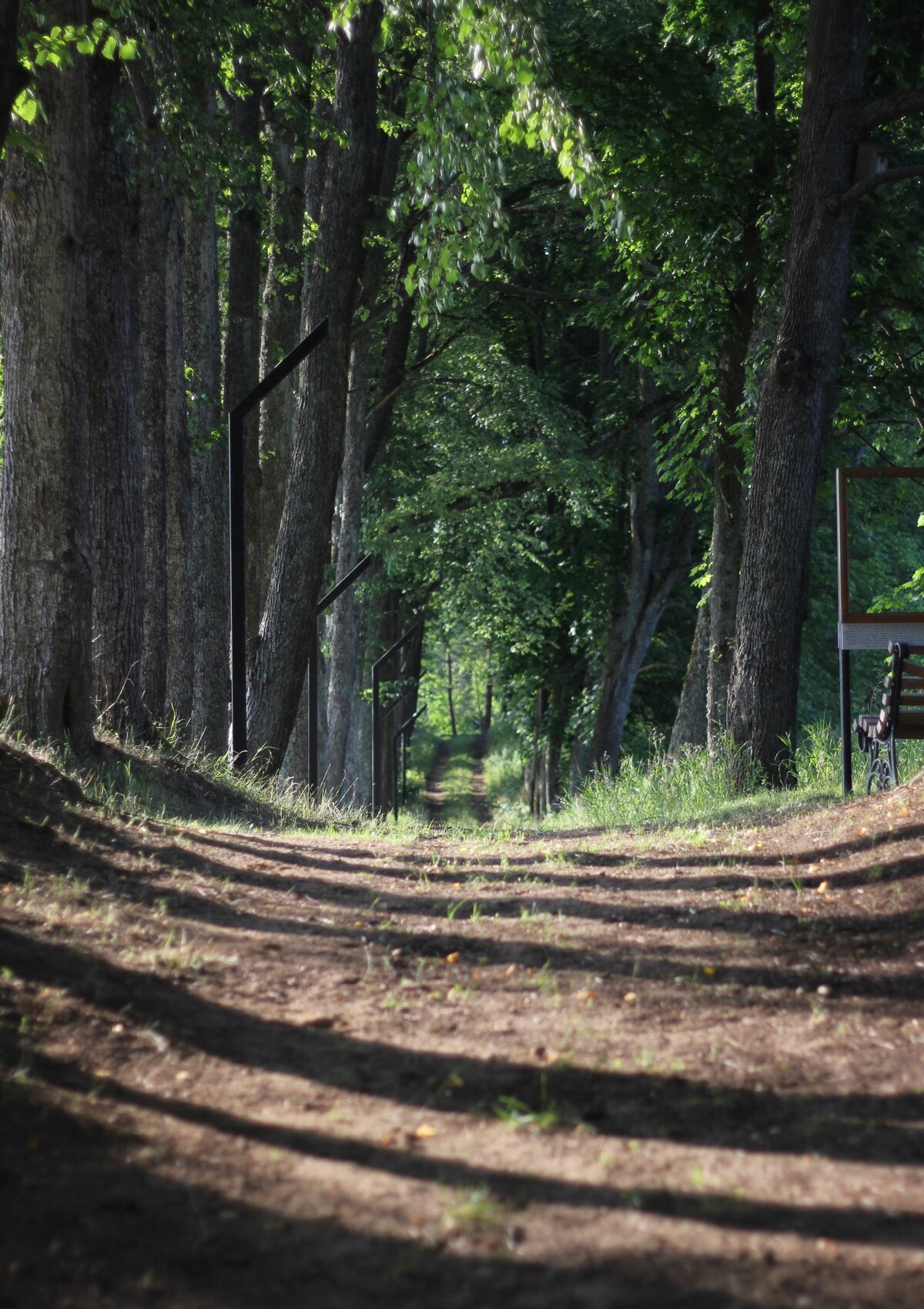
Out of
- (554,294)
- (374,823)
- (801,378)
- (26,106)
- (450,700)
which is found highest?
(554,294)

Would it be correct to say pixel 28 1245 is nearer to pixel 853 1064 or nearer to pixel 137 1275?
pixel 137 1275

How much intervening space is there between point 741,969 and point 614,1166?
1.64 m

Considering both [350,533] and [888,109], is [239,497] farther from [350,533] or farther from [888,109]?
[350,533]

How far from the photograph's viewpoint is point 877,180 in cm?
928

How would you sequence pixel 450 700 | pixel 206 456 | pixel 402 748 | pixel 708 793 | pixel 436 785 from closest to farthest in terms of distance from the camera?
pixel 708 793, pixel 206 456, pixel 402 748, pixel 436 785, pixel 450 700

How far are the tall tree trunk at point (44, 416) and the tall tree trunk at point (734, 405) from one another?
5.76 m

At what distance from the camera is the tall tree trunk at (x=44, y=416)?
23.4 ft

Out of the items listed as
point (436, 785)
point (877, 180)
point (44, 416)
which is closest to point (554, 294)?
point (877, 180)

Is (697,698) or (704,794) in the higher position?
(697,698)

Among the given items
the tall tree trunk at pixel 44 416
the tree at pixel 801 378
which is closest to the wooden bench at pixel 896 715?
the tree at pixel 801 378

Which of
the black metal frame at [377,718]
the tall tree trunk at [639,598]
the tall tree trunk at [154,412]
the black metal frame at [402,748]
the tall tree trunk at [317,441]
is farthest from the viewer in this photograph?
the black metal frame at [402,748]

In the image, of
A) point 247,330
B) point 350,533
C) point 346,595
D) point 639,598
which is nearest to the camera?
point 247,330

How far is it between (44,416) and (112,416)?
196 centimetres

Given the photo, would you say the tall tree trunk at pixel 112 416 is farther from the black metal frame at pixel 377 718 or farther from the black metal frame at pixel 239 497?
the black metal frame at pixel 377 718
